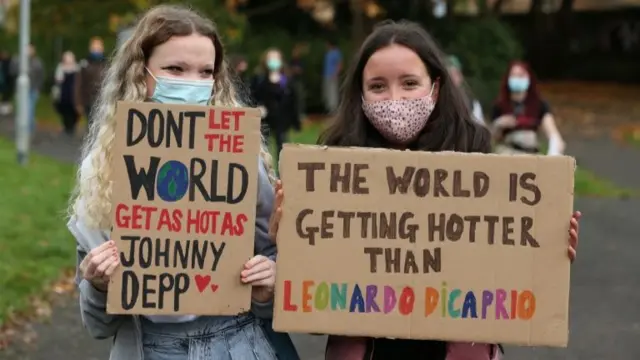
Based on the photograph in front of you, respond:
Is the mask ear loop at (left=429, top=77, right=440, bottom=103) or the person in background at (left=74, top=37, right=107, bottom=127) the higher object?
the mask ear loop at (left=429, top=77, right=440, bottom=103)

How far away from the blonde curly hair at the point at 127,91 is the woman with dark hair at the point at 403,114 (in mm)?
311

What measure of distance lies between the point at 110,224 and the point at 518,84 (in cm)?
682

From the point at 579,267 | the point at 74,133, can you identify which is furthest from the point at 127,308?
the point at 74,133

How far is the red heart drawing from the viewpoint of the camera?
9.27 feet

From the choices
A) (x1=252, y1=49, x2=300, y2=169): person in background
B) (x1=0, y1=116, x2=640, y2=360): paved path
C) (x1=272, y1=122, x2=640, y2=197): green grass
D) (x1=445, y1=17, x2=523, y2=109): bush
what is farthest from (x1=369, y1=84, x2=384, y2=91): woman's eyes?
(x1=445, y1=17, x2=523, y2=109): bush

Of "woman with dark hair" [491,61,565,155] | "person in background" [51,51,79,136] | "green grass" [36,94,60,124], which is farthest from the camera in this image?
"green grass" [36,94,60,124]

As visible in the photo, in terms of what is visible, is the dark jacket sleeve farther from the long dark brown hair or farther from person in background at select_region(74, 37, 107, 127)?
person in background at select_region(74, 37, 107, 127)

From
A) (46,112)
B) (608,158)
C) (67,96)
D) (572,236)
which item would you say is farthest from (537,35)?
(572,236)

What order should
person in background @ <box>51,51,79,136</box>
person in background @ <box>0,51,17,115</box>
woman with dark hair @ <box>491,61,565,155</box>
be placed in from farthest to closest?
person in background @ <box>0,51,17,115</box> < person in background @ <box>51,51,79,136</box> < woman with dark hair @ <box>491,61,565,155</box>

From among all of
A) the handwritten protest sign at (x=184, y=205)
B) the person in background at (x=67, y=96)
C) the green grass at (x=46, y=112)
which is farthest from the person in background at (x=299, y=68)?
the handwritten protest sign at (x=184, y=205)

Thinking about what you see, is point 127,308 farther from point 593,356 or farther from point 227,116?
point 593,356

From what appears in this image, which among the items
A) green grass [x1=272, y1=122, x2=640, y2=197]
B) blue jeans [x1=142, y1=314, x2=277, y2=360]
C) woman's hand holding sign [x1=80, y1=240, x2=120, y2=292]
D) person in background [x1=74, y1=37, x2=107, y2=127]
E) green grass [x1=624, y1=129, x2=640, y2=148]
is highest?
woman's hand holding sign [x1=80, y1=240, x2=120, y2=292]

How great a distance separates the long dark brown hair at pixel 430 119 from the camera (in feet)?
10.0

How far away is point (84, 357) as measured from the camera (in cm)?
597
